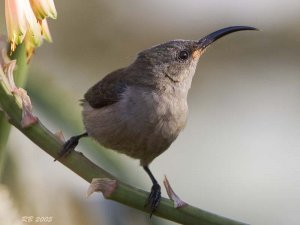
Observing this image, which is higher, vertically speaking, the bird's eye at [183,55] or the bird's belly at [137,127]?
the bird's eye at [183,55]

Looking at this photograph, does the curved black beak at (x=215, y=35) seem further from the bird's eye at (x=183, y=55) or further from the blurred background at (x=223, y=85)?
the blurred background at (x=223, y=85)

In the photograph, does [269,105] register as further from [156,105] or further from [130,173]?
[130,173]

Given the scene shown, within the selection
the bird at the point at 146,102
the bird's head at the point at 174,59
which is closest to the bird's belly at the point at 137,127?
the bird at the point at 146,102

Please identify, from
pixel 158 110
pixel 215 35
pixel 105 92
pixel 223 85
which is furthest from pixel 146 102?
pixel 223 85

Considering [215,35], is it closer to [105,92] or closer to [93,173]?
[105,92]

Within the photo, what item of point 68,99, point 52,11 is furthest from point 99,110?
point 52,11
